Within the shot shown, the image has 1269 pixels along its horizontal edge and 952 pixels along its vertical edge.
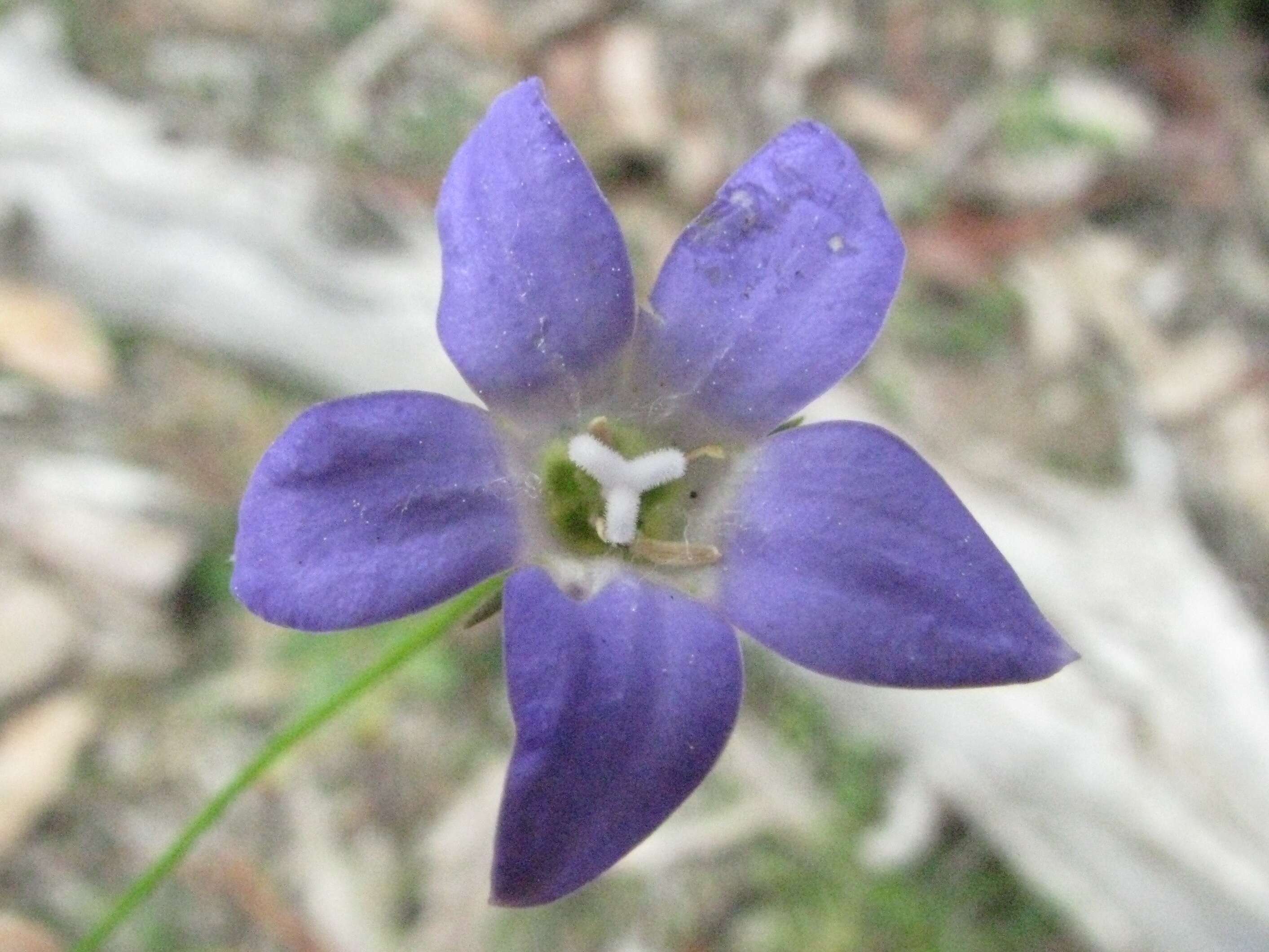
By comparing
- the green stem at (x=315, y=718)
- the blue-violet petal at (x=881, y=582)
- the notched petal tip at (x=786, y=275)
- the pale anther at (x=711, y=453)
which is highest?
the notched petal tip at (x=786, y=275)

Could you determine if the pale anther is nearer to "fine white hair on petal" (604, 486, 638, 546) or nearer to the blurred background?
"fine white hair on petal" (604, 486, 638, 546)

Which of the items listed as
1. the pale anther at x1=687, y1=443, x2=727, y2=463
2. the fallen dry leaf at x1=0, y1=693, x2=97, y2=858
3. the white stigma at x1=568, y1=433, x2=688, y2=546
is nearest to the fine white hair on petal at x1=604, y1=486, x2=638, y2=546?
the white stigma at x1=568, y1=433, x2=688, y2=546

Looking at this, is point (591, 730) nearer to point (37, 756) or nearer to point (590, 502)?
point (590, 502)

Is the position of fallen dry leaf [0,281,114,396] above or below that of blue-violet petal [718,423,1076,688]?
below

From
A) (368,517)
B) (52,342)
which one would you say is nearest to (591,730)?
(368,517)

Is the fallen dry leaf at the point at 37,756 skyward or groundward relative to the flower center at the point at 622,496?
groundward

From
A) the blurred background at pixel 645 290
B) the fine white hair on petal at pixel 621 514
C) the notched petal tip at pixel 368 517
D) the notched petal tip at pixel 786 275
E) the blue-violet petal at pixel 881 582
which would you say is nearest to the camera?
the notched petal tip at pixel 368 517

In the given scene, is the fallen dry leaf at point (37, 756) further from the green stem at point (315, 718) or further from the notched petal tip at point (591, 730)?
the notched petal tip at point (591, 730)

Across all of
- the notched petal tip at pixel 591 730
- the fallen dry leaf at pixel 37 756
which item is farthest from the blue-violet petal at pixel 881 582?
the fallen dry leaf at pixel 37 756

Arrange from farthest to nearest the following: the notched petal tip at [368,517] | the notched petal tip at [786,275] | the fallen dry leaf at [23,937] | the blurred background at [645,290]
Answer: the blurred background at [645,290] < the fallen dry leaf at [23,937] < the notched petal tip at [786,275] < the notched petal tip at [368,517]
